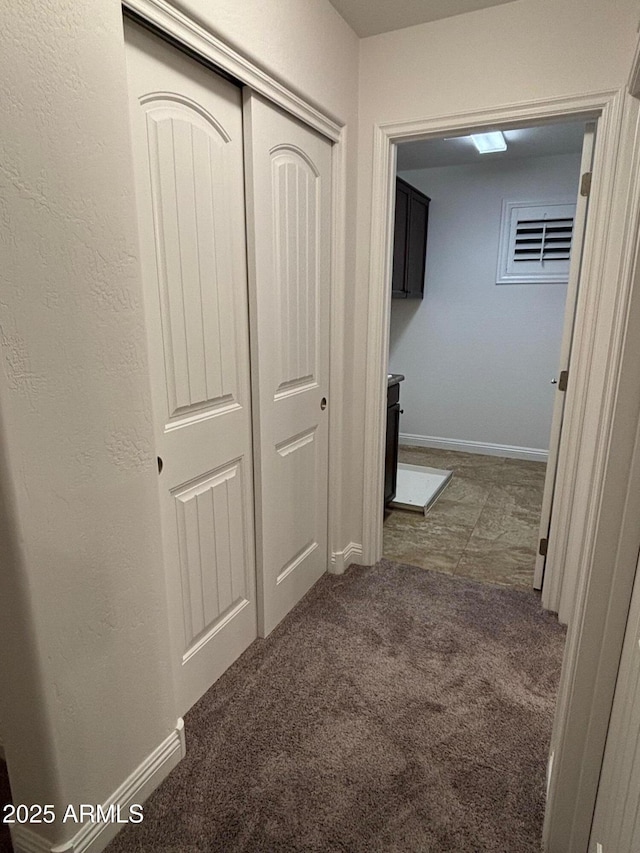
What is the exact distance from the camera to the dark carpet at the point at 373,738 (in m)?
1.35

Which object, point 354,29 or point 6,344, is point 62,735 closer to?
point 6,344

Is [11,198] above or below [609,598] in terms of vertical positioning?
above

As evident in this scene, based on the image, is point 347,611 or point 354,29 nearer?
point 354,29

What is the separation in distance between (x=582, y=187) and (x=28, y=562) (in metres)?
2.33

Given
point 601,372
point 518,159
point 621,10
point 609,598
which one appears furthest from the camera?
point 518,159

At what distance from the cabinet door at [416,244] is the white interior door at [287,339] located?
7.09 ft

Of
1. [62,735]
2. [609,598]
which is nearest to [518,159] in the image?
[609,598]

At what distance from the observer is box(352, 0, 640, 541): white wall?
1.88m

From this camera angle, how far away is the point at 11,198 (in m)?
0.93

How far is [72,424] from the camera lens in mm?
1094

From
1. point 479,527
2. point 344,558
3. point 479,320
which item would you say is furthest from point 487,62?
point 479,320

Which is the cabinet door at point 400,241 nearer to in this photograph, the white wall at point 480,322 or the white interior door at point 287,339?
the white wall at point 480,322

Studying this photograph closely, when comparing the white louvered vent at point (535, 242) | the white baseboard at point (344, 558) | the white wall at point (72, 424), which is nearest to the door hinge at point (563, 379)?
the white baseboard at point (344, 558)

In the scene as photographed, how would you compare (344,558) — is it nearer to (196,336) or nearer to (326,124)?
(196,336)
